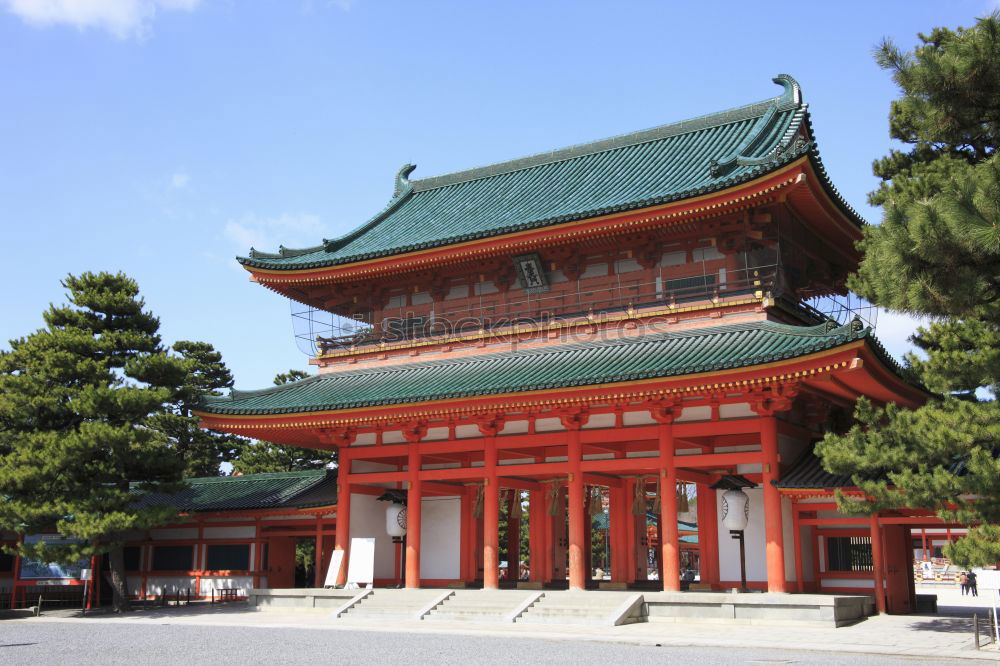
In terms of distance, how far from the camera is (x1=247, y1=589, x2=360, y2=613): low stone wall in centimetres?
2477

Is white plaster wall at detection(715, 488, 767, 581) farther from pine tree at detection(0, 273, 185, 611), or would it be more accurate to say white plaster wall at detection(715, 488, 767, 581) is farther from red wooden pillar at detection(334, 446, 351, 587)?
pine tree at detection(0, 273, 185, 611)

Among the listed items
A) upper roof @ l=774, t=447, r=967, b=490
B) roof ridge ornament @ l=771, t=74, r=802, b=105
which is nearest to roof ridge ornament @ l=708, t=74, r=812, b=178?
roof ridge ornament @ l=771, t=74, r=802, b=105

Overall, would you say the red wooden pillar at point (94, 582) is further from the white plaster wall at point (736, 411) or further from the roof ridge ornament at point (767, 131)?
the roof ridge ornament at point (767, 131)

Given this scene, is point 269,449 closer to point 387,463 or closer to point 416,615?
point 387,463

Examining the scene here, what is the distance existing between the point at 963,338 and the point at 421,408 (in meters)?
12.7

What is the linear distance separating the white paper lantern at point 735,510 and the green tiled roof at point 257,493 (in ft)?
41.6

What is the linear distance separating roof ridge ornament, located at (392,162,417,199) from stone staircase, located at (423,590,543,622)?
671 inches

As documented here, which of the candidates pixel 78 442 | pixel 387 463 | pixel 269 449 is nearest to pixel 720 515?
pixel 387 463

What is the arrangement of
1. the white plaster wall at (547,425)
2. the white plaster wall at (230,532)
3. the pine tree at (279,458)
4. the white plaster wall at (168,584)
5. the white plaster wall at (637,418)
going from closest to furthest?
1. the white plaster wall at (637,418)
2. the white plaster wall at (547,425)
3. the white plaster wall at (230,532)
4. the white plaster wall at (168,584)
5. the pine tree at (279,458)

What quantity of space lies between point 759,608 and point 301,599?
41.7 ft

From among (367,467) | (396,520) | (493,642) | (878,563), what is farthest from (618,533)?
(493,642)

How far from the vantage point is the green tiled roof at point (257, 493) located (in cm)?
2978

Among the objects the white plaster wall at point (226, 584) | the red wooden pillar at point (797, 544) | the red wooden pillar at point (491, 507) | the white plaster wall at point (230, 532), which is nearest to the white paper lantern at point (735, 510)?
the red wooden pillar at point (797, 544)

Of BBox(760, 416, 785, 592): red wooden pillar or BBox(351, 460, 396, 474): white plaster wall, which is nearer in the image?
BBox(760, 416, 785, 592): red wooden pillar
